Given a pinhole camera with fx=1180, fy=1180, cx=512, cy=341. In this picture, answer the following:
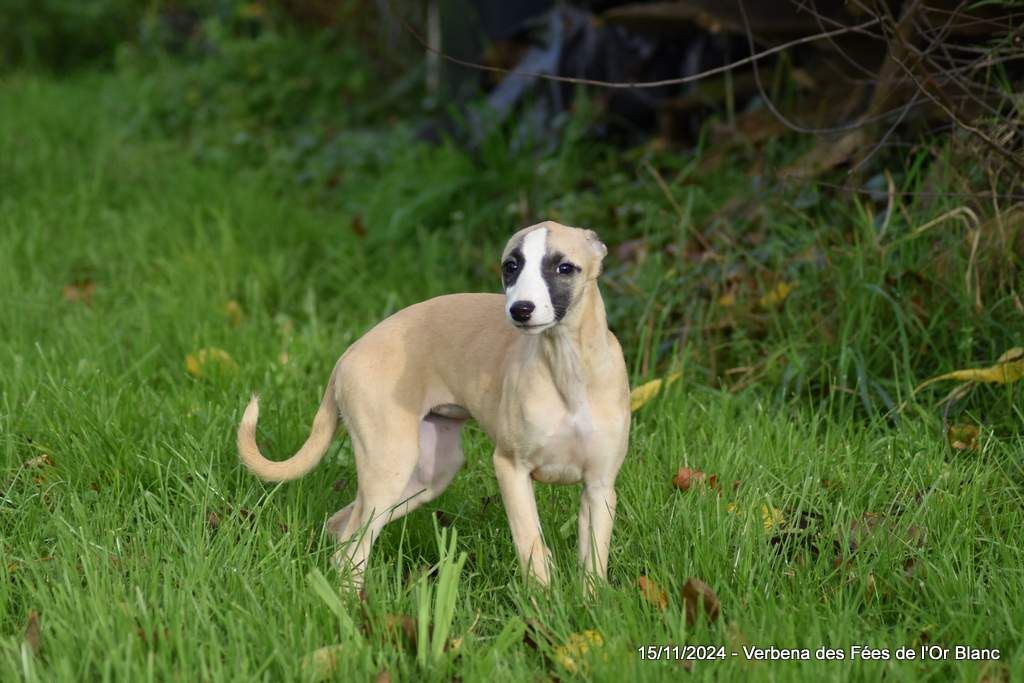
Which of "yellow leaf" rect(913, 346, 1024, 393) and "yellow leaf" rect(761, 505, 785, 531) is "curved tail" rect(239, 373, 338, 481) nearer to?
"yellow leaf" rect(761, 505, 785, 531)

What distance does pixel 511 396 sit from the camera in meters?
3.07

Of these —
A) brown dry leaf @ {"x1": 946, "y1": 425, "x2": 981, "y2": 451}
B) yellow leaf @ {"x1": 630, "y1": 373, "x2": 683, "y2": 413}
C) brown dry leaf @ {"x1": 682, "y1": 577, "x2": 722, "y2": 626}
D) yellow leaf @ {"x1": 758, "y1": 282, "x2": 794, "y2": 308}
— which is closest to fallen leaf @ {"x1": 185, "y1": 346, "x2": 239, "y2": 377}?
yellow leaf @ {"x1": 630, "y1": 373, "x2": 683, "y2": 413}

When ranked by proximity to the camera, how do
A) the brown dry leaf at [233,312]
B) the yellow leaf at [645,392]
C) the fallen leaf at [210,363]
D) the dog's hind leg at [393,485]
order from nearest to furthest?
1. the dog's hind leg at [393,485]
2. the yellow leaf at [645,392]
3. the fallen leaf at [210,363]
4. the brown dry leaf at [233,312]

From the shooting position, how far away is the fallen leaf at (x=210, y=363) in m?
4.42

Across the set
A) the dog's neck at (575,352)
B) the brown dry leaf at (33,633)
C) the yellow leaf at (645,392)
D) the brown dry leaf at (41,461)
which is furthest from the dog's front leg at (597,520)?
the brown dry leaf at (41,461)

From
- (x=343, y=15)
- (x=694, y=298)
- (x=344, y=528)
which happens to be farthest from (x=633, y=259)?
(x=343, y=15)

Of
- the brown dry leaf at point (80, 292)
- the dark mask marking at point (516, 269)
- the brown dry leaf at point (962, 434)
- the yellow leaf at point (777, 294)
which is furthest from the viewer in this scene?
the brown dry leaf at point (80, 292)

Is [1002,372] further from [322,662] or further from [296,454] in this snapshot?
[322,662]

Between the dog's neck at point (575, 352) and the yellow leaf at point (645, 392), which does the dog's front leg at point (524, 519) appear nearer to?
the dog's neck at point (575, 352)

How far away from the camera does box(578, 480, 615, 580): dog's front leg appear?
121 inches

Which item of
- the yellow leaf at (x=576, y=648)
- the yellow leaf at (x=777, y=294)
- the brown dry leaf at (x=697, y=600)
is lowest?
the yellow leaf at (x=576, y=648)

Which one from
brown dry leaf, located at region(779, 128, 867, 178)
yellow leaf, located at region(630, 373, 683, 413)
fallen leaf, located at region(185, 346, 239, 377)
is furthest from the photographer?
brown dry leaf, located at region(779, 128, 867, 178)

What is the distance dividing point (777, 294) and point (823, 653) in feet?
7.18

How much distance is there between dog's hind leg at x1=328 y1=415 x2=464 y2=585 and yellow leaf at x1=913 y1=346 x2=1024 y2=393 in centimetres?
168
